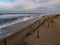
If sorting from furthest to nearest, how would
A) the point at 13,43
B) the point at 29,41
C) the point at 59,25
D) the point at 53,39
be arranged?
the point at 59,25 < the point at 53,39 < the point at 29,41 < the point at 13,43

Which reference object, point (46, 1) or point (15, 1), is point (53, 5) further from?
point (15, 1)

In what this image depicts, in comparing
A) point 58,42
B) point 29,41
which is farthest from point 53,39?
point 29,41

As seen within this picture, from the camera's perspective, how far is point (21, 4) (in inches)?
100

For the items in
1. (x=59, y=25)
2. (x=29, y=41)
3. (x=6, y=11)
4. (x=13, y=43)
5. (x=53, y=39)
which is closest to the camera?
(x=13, y=43)

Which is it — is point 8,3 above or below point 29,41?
above

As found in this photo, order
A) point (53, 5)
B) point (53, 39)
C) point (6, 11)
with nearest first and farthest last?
point (53, 39) → point (6, 11) → point (53, 5)

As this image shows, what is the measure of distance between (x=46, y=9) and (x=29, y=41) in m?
1.79

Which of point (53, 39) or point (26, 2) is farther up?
point (26, 2)

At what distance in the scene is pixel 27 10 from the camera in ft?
8.23

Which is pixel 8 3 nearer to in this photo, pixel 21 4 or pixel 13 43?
pixel 21 4

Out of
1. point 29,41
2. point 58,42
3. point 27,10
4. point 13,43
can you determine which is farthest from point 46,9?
point 13,43

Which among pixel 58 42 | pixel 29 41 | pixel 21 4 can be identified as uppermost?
pixel 21 4

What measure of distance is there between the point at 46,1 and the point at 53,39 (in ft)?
4.85

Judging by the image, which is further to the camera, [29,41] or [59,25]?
[59,25]
